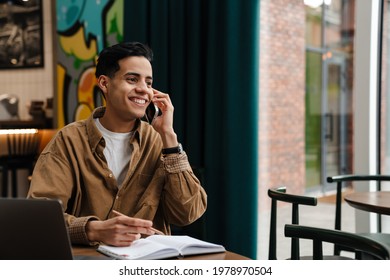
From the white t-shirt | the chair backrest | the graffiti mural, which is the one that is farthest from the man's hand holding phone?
the graffiti mural

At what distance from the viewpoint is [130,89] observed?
188 centimetres

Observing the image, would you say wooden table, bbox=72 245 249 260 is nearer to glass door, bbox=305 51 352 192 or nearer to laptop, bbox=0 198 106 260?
laptop, bbox=0 198 106 260

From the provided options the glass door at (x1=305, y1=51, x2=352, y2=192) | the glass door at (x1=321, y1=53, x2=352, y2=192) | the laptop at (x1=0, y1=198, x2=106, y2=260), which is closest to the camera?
the laptop at (x1=0, y1=198, x2=106, y2=260)

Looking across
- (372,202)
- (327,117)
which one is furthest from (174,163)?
(327,117)

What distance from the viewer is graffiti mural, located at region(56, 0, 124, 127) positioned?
13.7ft

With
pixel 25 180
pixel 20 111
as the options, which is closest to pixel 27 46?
pixel 20 111

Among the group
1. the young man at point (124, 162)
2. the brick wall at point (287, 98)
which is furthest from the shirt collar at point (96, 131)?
the brick wall at point (287, 98)

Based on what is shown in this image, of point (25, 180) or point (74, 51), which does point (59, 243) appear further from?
point (25, 180)

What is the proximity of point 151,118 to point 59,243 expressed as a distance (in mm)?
958

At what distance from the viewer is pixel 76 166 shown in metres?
1.76

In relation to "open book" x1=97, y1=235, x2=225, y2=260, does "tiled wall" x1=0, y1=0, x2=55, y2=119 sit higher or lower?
higher

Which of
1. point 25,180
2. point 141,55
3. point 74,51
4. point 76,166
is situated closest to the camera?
point 76,166

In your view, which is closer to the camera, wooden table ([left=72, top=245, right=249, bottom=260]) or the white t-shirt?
wooden table ([left=72, top=245, right=249, bottom=260])

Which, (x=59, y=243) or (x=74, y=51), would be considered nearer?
(x=59, y=243)
